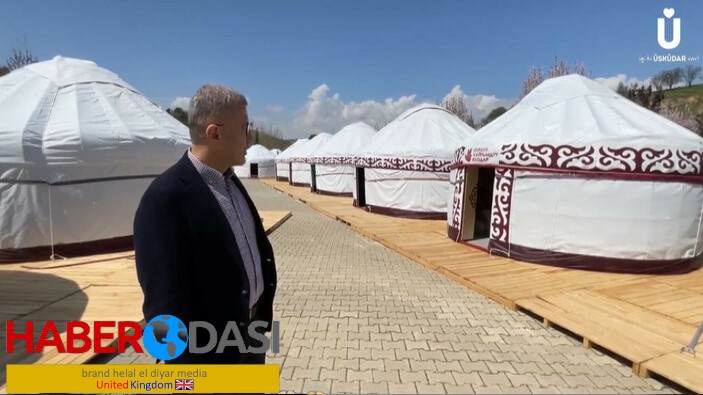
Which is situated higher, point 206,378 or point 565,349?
point 206,378

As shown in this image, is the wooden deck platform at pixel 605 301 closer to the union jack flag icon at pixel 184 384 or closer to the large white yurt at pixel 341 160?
the union jack flag icon at pixel 184 384

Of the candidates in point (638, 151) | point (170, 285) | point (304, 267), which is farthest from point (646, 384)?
point (304, 267)

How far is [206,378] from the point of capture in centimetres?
147

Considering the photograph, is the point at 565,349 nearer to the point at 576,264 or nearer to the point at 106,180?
the point at 576,264

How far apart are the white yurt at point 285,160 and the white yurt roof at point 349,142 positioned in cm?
608

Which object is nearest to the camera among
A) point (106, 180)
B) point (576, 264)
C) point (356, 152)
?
point (576, 264)

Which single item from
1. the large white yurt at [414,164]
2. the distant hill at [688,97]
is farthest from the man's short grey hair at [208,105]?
the distant hill at [688,97]

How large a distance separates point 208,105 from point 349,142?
16.4m

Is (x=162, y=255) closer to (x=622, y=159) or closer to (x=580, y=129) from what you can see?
(x=622, y=159)

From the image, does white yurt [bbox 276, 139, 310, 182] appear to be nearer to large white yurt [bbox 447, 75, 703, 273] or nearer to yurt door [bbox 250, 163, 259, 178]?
yurt door [bbox 250, 163, 259, 178]

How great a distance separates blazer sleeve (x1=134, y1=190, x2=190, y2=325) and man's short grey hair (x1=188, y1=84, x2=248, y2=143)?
0.91ft

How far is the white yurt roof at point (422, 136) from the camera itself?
1016 centimetres

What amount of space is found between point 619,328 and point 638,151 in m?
2.78

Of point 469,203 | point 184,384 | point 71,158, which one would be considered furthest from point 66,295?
point 469,203
